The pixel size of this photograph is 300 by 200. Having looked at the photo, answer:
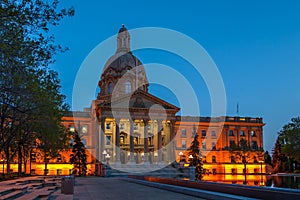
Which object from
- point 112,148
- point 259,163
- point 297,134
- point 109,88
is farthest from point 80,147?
point 259,163

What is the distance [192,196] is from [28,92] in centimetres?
1028

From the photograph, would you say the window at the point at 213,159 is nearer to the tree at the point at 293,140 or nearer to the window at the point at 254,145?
the window at the point at 254,145

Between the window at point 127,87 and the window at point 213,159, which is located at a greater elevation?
the window at point 127,87

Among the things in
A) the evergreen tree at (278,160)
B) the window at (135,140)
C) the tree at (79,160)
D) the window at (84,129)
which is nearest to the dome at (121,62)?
the window at (84,129)

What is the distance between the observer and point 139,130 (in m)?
75.8

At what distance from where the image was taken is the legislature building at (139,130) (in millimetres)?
70750

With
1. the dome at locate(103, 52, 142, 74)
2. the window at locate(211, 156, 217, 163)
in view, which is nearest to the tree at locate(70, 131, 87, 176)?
the dome at locate(103, 52, 142, 74)

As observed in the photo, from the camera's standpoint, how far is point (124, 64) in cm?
8862

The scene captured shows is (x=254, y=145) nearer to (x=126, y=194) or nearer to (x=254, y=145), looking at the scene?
A: (x=254, y=145)

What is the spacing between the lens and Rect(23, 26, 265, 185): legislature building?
70.8 metres

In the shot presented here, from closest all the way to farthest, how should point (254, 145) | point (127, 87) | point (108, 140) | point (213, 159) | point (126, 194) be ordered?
point (126, 194) → point (108, 140) → point (127, 87) → point (213, 159) → point (254, 145)

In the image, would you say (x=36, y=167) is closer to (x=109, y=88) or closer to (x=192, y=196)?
(x=109, y=88)

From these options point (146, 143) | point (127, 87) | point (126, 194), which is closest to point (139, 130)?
point (146, 143)

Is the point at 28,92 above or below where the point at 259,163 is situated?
above
